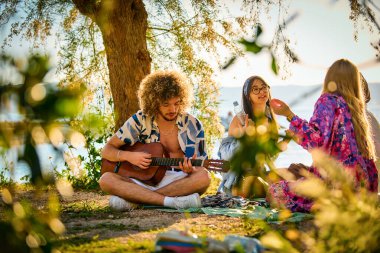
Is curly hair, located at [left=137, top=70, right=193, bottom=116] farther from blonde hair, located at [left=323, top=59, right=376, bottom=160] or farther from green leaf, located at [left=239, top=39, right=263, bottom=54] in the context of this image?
green leaf, located at [left=239, top=39, right=263, bottom=54]

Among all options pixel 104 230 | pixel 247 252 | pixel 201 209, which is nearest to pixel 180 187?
pixel 201 209

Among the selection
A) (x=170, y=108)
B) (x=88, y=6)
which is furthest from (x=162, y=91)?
(x=88, y=6)

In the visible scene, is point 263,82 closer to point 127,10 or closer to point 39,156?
point 127,10

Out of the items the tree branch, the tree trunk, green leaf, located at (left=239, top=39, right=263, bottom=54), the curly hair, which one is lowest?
green leaf, located at (left=239, top=39, right=263, bottom=54)

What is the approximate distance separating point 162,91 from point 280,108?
1.21m

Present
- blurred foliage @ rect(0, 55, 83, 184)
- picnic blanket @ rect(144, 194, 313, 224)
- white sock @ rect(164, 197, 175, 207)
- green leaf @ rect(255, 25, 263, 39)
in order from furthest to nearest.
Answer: white sock @ rect(164, 197, 175, 207)
picnic blanket @ rect(144, 194, 313, 224)
green leaf @ rect(255, 25, 263, 39)
blurred foliage @ rect(0, 55, 83, 184)

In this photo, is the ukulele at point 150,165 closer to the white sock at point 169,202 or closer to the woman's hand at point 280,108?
the white sock at point 169,202

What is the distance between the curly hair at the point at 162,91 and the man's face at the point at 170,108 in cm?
3

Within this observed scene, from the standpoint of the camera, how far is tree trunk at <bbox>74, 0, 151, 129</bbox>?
6.84m

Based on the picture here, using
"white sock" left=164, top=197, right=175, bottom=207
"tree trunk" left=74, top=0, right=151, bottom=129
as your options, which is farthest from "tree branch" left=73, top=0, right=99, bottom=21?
"white sock" left=164, top=197, right=175, bottom=207

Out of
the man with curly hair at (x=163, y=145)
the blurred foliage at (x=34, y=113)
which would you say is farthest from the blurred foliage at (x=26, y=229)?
the man with curly hair at (x=163, y=145)

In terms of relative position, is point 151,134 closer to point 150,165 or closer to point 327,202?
point 150,165

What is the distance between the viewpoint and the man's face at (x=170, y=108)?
15.6ft

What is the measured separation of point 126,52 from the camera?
688 centimetres
